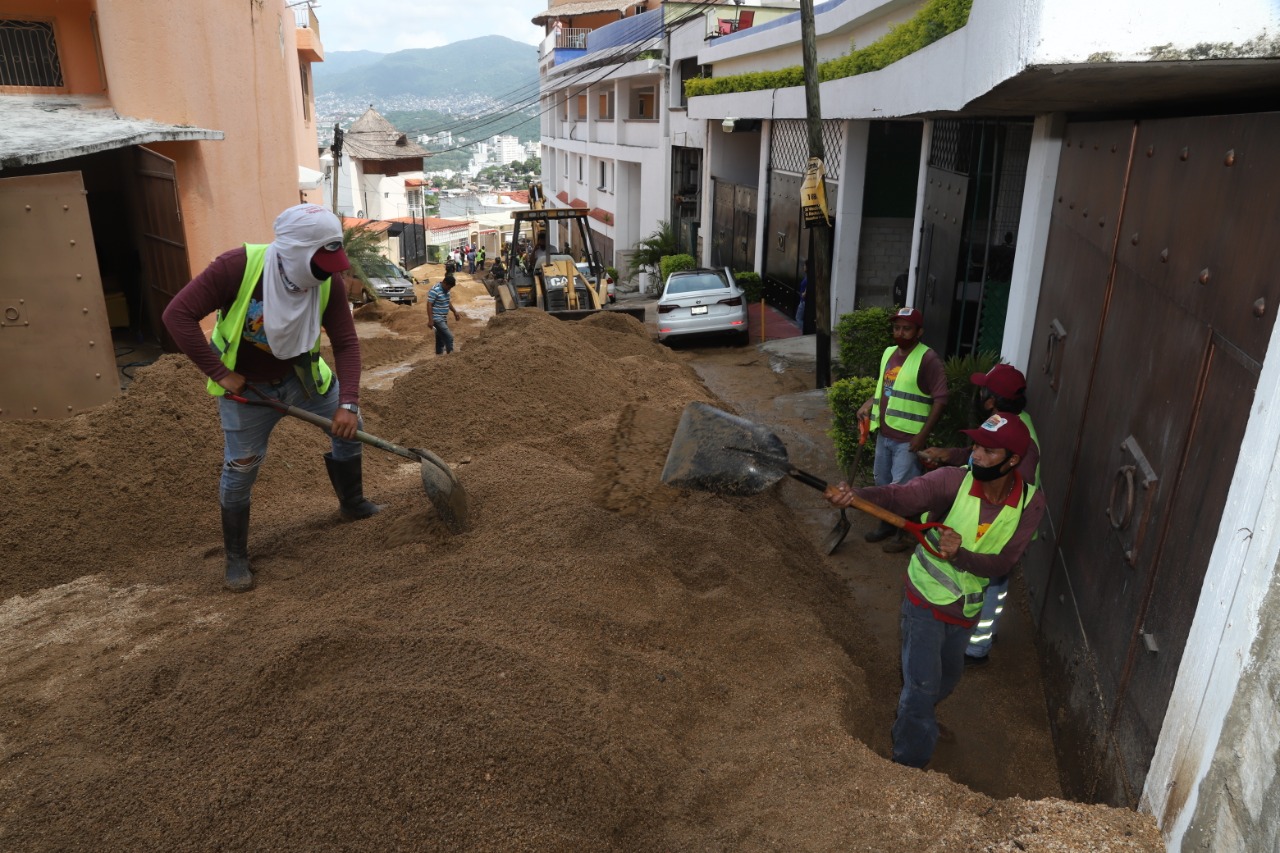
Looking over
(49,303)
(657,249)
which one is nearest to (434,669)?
(49,303)

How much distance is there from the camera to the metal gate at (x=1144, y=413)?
8.95 feet

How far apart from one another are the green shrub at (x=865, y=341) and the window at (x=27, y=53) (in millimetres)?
9250

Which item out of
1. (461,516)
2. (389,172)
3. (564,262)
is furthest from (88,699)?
(389,172)

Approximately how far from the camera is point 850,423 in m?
7.25

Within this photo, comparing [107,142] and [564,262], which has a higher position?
[107,142]

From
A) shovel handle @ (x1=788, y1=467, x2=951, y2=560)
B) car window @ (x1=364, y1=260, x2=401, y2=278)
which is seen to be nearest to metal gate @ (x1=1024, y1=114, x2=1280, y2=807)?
shovel handle @ (x1=788, y1=467, x2=951, y2=560)

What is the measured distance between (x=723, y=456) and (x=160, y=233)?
758cm

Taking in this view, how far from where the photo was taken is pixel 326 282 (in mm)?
4906

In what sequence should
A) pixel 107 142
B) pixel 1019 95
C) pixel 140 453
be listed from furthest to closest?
1. pixel 107 142
2. pixel 140 453
3. pixel 1019 95

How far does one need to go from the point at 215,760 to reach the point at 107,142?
21.9ft

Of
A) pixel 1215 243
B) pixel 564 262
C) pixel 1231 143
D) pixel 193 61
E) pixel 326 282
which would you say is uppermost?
pixel 193 61

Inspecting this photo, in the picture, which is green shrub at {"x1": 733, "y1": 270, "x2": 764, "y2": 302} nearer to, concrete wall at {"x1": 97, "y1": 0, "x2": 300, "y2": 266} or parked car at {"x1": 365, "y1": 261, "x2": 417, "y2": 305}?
concrete wall at {"x1": 97, "y1": 0, "x2": 300, "y2": 266}

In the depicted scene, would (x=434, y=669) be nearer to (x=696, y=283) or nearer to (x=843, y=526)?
(x=843, y=526)

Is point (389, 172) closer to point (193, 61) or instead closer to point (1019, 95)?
point (193, 61)
